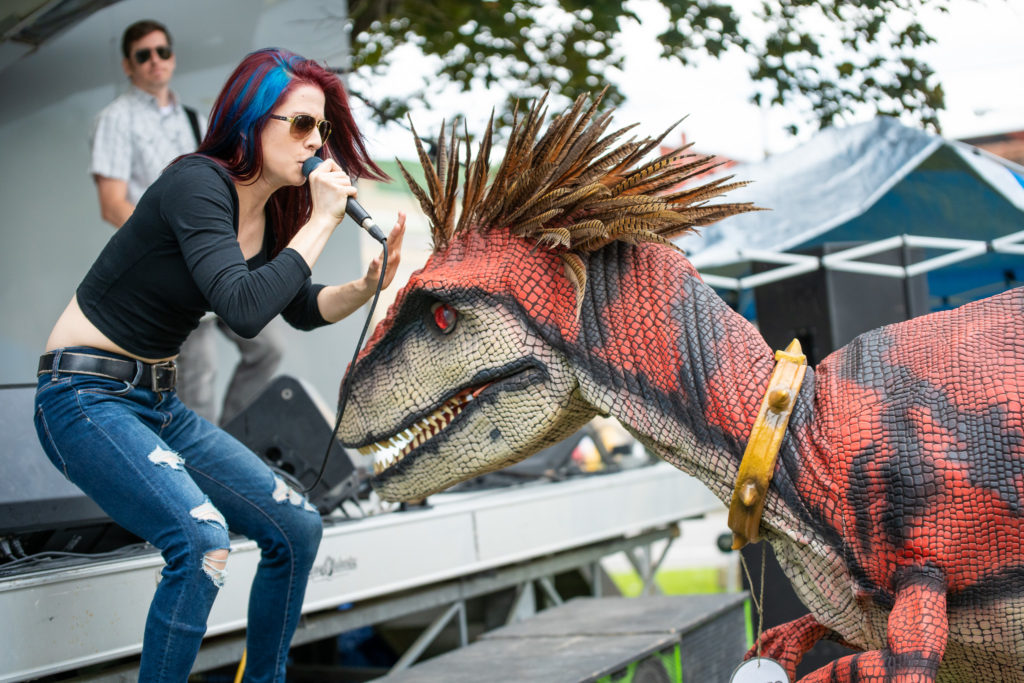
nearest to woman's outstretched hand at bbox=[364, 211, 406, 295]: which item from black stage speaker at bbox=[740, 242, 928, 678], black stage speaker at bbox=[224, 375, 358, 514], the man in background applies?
black stage speaker at bbox=[224, 375, 358, 514]

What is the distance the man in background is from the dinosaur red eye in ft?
7.03

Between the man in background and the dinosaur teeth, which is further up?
the man in background

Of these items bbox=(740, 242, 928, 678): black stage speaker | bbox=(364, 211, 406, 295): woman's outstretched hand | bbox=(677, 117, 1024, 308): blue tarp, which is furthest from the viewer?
bbox=(677, 117, 1024, 308): blue tarp

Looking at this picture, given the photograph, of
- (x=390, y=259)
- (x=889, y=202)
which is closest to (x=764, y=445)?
(x=390, y=259)

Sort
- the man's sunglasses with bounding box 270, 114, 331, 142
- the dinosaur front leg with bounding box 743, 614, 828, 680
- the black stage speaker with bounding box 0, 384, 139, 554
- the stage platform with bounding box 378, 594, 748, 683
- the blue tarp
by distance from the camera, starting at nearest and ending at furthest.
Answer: the dinosaur front leg with bounding box 743, 614, 828, 680 < the man's sunglasses with bounding box 270, 114, 331, 142 < the black stage speaker with bounding box 0, 384, 139, 554 < the stage platform with bounding box 378, 594, 748, 683 < the blue tarp

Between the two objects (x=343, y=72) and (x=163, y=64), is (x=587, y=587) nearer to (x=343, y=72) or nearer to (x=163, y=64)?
(x=343, y=72)

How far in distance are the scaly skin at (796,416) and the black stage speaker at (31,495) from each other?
3.90ft

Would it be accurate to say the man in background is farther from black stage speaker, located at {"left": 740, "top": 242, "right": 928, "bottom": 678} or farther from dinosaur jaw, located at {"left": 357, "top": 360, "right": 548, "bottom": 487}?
black stage speaker, located at {"left": 740, "top": 242, "right": 928, "bottom": 678}

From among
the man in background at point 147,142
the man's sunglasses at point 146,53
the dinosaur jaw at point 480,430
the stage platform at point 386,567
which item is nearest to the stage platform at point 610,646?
the stage platform at point 386,567

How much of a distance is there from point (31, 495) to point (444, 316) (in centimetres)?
148

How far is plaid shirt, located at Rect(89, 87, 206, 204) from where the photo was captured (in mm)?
4223

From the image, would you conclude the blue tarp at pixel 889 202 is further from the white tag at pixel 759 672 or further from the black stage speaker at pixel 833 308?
the white tag at pixel 759 672

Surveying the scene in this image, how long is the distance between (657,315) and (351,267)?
167 inches

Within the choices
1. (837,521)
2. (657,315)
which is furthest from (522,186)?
(837,521)
